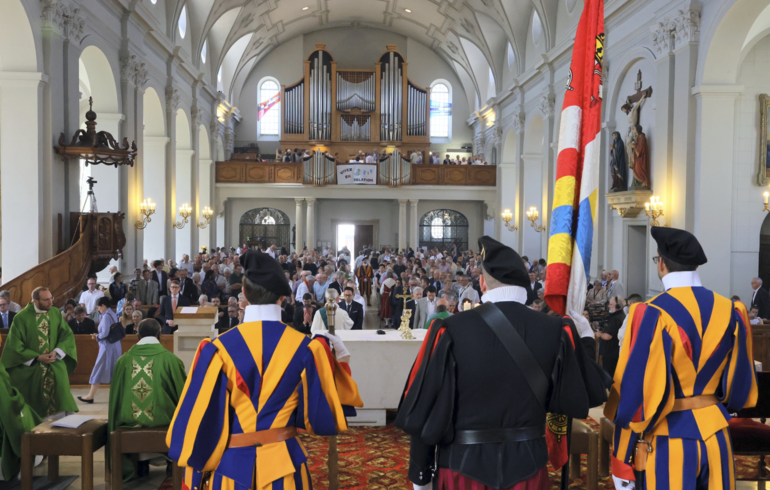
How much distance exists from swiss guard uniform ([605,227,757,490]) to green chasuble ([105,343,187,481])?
3.60 m

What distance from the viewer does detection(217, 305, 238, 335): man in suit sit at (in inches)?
368

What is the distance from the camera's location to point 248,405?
302 cm

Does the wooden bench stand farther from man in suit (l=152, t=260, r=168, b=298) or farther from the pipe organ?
the pipe organ

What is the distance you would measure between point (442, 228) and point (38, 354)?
2367 cm

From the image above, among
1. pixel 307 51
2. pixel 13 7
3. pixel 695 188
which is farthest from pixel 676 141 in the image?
pixel 307 51

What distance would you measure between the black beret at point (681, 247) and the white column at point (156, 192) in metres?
16.5

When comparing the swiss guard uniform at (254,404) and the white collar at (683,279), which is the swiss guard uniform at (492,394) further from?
the white collar at (683,279)

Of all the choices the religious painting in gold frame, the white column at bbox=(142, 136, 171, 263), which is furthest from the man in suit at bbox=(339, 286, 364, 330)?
the white column at bbox=(142, 136, 171, 263)

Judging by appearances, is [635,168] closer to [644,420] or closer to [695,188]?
[695,188]

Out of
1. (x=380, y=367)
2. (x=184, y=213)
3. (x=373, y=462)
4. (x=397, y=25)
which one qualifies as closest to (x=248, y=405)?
(x=373, y=462)

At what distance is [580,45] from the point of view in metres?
3.06

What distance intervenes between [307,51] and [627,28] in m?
18.6

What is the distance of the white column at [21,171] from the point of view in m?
10.8

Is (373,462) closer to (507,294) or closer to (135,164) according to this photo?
(507,294)
